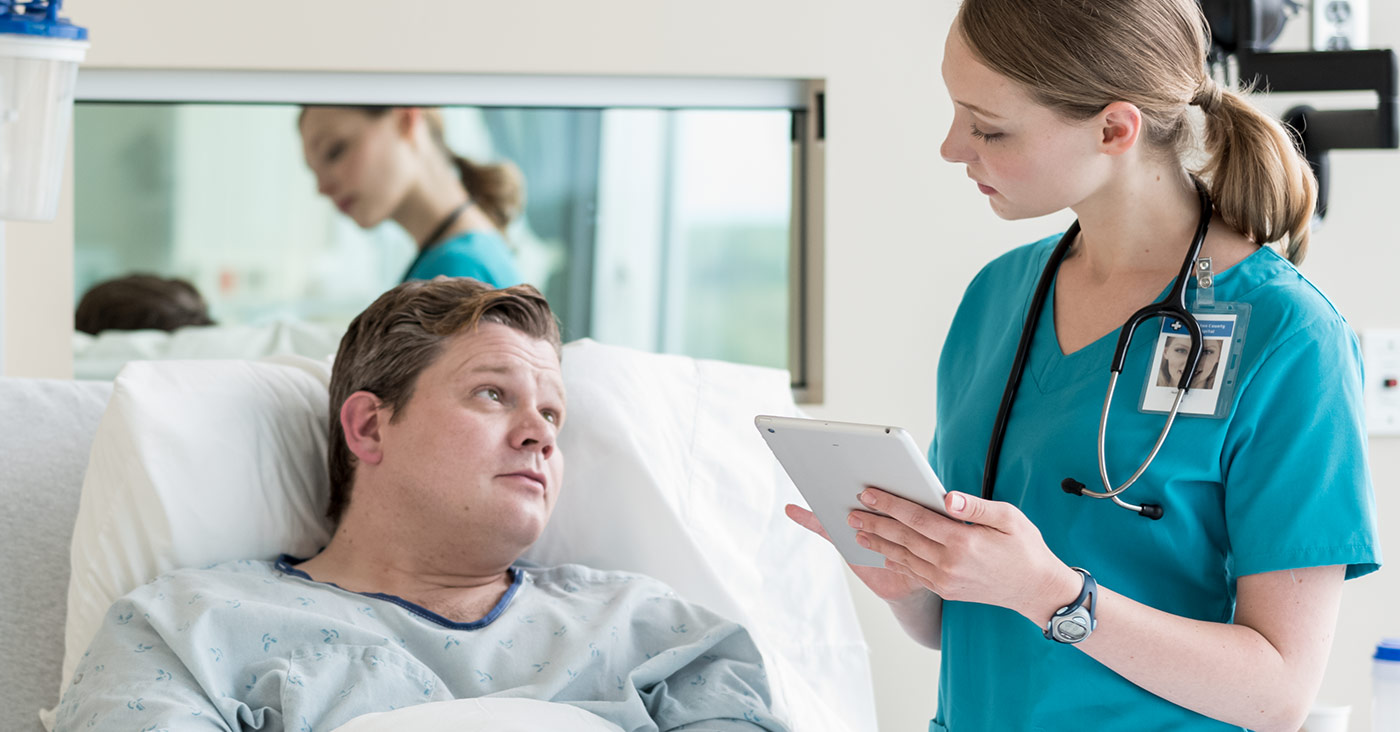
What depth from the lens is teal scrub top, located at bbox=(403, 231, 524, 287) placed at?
2.09 meters

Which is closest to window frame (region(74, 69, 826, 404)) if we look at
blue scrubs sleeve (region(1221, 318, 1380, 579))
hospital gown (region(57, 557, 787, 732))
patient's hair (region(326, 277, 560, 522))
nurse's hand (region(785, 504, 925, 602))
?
patient's hair (region(326, 277, 560, 522))

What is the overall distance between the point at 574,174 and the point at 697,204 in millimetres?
236

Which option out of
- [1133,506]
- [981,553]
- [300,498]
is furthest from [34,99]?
[1133,506]

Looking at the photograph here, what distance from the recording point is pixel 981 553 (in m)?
0.95

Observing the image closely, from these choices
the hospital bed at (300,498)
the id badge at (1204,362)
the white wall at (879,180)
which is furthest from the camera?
the white wall at (879,180)

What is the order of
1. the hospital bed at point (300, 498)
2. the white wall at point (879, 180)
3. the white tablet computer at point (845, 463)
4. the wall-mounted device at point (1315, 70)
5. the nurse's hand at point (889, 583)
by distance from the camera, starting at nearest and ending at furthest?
1. the white tablet computer at point (845, 463)
2. the nurse's hand at point (889, 583)
3. the hospital bed at point (300, 498)
4. the wall-mounted device at point (1315, 70)
5. the white wall at point (879, 180)

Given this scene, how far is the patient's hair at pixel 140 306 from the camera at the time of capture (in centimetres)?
202

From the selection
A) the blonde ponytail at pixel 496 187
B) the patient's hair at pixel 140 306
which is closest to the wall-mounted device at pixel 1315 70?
the blonde ponytail at pixel 496 187

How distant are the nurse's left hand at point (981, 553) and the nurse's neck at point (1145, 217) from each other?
A: 339mm

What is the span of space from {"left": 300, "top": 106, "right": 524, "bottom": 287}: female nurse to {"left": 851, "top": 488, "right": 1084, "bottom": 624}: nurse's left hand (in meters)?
1.26

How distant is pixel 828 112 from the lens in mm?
2090

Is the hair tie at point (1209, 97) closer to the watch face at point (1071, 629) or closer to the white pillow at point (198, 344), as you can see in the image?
the watch face at point (1071, 629)

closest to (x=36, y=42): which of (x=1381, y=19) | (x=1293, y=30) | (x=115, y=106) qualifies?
(x=115, y=106)

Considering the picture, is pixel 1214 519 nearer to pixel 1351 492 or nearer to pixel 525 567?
pixel 1351 492
